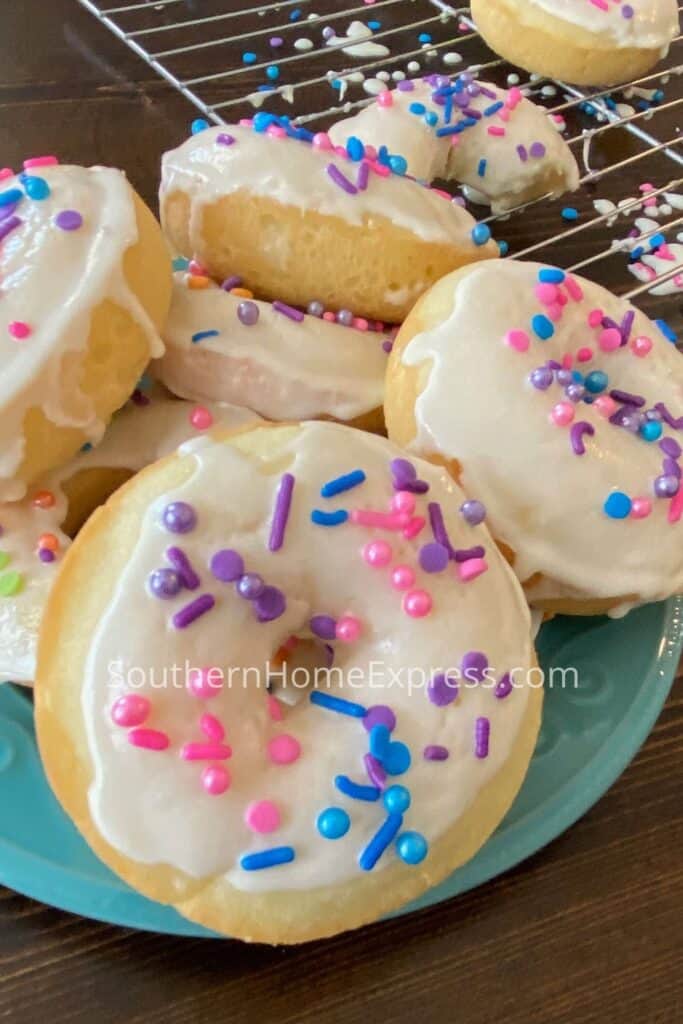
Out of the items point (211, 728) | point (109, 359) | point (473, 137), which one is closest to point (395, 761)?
point (211, 728)

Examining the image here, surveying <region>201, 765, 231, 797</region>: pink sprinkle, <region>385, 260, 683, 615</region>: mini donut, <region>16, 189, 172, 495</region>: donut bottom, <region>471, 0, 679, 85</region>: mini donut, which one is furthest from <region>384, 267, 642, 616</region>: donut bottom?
<region>471, 0, 679, 85</region>: mini donut

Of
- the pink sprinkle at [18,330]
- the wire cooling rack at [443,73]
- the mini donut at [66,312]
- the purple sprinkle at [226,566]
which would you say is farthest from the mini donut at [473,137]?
the purple sprinkle at [226,566]

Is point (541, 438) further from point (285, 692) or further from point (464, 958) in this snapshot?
point (464, 958)

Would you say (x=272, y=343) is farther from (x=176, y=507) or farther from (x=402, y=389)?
(x=176, y=507)

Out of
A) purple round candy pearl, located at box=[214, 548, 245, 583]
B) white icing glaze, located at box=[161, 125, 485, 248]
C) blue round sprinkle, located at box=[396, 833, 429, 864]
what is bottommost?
blue round sprinkle, located at box=[396, 833, 429, 864]

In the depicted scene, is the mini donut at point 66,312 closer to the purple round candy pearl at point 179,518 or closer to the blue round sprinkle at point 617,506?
the purple round candy pearl at point 179,518

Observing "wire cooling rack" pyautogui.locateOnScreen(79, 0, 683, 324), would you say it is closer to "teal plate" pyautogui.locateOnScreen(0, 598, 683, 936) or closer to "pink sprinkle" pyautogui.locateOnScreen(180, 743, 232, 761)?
"teal plate" pyautogui.locateOnScreen(0, 598, 683, 936)

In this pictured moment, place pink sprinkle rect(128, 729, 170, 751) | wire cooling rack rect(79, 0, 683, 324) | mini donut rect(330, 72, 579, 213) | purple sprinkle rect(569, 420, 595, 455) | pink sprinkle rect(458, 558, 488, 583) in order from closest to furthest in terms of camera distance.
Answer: pink sprinkle rect(128, 729, 170, 751) < pink sprinkle rect(458, 558, 488, 583) < purple sprinkle rect(569, 420, 595, 455) < mini donut rect(330, 72, 579, 213) < wire cooling rack rect(79, 0, 683, 324)

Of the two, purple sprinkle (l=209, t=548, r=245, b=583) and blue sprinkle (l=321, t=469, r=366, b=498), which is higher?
blue sprinkle (l=321, t=469, r=366, b=498)
